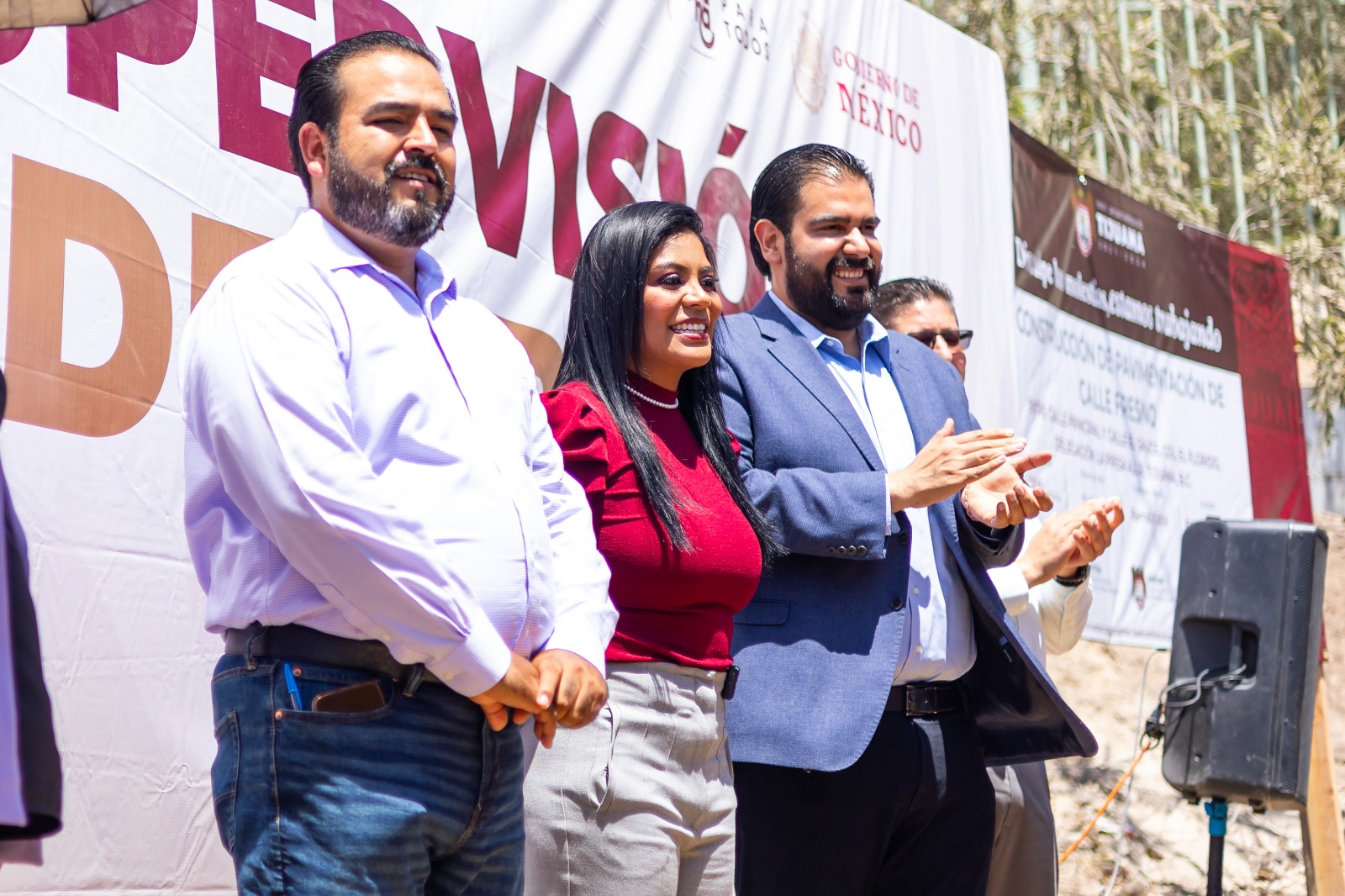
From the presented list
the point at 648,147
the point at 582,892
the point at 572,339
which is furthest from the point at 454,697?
the point at 648,147

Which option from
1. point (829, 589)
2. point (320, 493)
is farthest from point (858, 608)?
point (320, 493)

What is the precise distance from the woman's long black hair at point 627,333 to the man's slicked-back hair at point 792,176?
0.43m

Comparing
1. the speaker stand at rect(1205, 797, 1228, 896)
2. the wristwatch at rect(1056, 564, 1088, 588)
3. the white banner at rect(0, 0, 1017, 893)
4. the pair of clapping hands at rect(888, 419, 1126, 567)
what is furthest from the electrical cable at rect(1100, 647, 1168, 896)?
the white banner at rect(0, 0, 1017, 893)

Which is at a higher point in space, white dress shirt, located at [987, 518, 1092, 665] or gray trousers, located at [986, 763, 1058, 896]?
white dress shirt, located at [987, 518, 1092, 665]

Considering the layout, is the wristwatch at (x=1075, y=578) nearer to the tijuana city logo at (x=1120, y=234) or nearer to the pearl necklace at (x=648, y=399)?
the pearl necklace at (x=648, y=399)

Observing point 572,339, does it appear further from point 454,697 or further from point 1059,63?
point 1059,63

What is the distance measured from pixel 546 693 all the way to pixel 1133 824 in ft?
19.5

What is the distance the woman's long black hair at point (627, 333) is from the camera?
2.20 meters

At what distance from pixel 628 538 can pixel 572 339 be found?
1.17 ft

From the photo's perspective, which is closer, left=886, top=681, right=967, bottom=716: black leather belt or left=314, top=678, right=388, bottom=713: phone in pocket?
left=314, top=678, right=388, bottom=713: phone in pocket

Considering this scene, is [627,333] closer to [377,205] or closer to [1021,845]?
[377,205]

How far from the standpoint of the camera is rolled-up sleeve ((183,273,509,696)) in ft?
5.09

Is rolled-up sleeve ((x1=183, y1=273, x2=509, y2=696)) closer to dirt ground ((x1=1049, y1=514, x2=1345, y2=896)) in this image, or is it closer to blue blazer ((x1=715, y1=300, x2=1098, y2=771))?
blue blazer ((x1=715, y1=300, x2=1098, y2=771))

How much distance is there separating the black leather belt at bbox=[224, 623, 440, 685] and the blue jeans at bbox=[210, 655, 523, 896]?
11 millimetres
